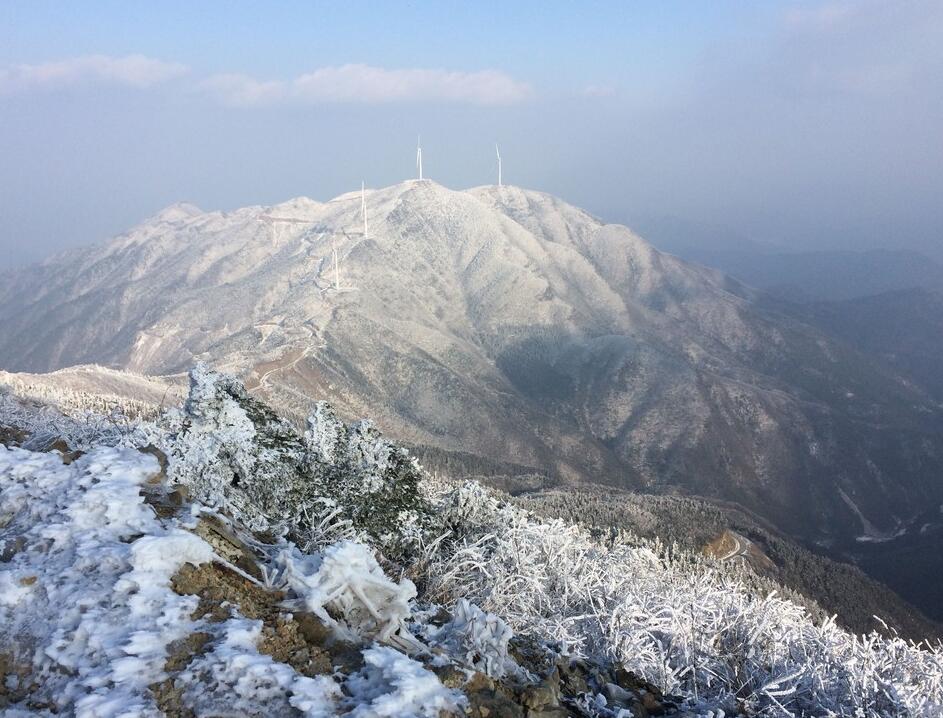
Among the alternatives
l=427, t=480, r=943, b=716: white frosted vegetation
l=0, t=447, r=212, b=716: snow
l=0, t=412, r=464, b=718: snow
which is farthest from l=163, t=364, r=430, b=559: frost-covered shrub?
l=0, t=412, r=464, b=718: snow

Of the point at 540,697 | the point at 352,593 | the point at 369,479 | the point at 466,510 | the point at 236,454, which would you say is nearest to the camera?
the point at 540,697

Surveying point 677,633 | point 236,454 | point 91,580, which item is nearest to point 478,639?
point 91,580

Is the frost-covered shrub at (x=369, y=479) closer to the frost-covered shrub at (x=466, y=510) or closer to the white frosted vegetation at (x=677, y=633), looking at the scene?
the frost-covered shrub at (x=466, y=510)

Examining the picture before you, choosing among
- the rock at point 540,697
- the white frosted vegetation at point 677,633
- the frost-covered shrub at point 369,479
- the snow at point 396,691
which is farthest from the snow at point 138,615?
the frost-covered shrub at point 369,479

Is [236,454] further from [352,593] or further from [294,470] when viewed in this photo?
[352,593]

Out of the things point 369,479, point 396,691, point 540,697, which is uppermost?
point 396,691

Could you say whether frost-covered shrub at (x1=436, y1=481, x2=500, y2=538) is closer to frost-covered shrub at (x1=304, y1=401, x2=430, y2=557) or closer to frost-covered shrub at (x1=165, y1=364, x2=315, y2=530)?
frost-covered shrub at (x1=304, y1=401, x2=430, y2=557)
